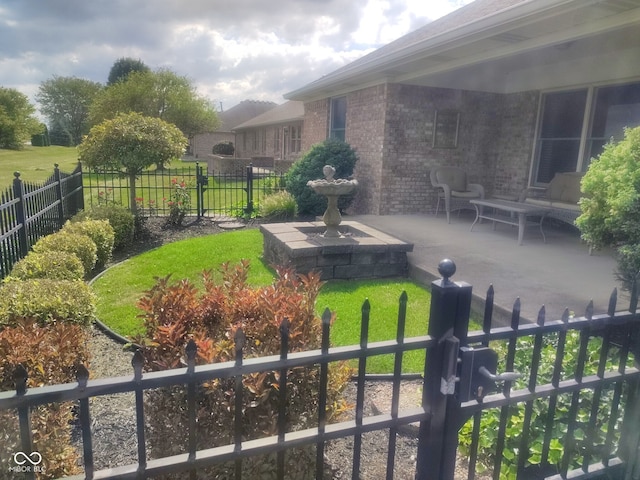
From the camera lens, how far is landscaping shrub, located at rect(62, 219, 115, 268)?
6332 millimetres

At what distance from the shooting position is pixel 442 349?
1626 millimetres

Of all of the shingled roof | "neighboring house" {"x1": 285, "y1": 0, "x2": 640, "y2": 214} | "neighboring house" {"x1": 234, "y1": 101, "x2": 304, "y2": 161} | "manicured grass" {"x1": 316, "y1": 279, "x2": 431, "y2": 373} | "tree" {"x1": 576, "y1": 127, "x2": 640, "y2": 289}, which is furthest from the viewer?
the shingled roof

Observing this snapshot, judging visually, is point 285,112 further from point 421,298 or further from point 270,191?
point 421,298

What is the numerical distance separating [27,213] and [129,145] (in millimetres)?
3737

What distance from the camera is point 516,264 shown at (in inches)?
228

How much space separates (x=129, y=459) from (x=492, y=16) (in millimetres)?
6137

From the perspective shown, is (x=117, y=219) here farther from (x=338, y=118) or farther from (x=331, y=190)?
(x=338, y=118)

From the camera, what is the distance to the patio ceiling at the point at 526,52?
5367 millimetres

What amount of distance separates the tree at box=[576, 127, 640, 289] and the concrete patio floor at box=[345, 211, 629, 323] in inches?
26.7

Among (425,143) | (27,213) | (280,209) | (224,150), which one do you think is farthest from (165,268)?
(224,150)

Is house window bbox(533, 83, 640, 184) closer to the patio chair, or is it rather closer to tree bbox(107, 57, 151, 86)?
the patio chair

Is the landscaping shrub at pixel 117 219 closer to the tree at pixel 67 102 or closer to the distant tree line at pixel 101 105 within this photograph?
the distant tree line at pixel 101 105

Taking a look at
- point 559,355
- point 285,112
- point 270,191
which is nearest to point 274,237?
point 559,355

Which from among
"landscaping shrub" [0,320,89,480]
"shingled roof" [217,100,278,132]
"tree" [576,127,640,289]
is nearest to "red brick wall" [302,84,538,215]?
"tree" [576,127,640,289]
